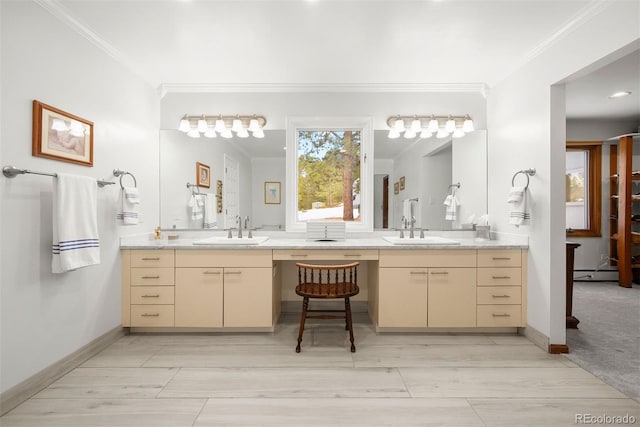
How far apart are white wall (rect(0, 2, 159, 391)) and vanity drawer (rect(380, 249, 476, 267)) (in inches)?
89.5

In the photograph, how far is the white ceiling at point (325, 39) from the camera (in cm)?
203

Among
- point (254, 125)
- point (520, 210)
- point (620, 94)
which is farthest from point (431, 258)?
point (620, 94)

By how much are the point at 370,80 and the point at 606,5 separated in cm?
170

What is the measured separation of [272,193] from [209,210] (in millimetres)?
674

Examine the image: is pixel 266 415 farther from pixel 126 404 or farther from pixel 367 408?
pixel 126 404

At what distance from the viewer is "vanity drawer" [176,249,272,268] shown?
8.77 feet

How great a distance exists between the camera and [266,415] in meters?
1.68

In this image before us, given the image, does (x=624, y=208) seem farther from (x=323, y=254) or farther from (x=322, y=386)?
(x=322, y=386)

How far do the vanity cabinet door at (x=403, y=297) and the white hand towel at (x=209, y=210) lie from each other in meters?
1.79

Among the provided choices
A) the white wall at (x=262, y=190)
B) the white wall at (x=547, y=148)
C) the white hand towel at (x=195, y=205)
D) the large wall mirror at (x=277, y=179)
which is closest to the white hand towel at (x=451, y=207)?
the large wall mirror at (x=277, y=179)

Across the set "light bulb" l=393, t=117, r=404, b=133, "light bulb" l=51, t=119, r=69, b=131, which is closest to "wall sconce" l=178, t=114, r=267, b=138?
"light bulb" l=51, t=119, r=69, b=131

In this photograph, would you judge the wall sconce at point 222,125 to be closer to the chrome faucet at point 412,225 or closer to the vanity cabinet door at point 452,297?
the chrome faucet at point 412,225

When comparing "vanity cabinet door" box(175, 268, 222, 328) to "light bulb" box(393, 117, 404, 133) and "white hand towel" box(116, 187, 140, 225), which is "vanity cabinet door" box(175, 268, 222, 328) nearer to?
→ "white hand towel" box(116, 187, 140, 225)

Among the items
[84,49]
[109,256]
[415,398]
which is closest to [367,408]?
[415,398]
